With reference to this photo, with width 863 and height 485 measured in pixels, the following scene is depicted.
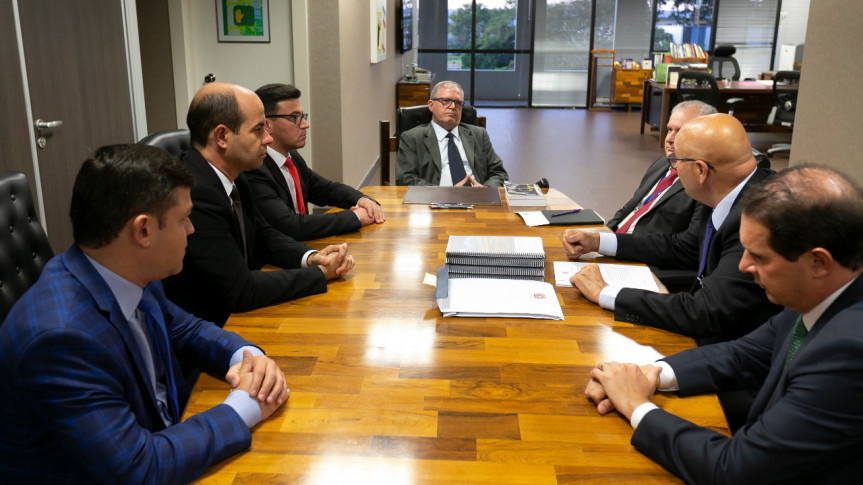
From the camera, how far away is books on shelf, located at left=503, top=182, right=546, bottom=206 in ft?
10.9

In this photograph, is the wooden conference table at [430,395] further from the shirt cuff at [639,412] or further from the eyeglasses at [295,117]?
the eyeglasses at [295,117]

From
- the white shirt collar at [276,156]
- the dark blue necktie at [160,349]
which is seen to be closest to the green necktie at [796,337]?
the dark blue necktie at [160,349]

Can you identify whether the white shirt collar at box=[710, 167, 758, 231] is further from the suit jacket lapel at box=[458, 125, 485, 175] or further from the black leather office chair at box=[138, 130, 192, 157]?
the suit jacket lapel at box=[458, 125, 485, 175]

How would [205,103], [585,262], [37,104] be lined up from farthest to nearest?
[37,104], [585,262], [205,103]

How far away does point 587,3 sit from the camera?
13188 millimetres

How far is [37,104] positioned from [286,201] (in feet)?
3.91

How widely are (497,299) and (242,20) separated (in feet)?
13.3

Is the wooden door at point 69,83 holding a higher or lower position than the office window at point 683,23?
lower

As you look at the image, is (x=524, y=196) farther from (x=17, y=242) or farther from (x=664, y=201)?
(x=17, y=242)

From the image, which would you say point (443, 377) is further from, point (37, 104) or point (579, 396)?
point (37, 104)

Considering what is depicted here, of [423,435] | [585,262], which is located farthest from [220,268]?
[585,262]

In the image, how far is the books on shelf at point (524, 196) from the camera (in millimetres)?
3320

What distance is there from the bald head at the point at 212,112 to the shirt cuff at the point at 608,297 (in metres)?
1.32

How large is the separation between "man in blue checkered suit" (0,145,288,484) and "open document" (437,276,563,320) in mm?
680
